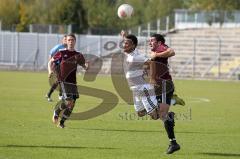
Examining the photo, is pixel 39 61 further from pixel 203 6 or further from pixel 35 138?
pixel 35 138

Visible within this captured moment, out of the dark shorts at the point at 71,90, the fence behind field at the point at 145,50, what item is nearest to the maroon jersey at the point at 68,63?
the dark shorts at the point at 71,90

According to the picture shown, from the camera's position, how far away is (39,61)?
57094mm

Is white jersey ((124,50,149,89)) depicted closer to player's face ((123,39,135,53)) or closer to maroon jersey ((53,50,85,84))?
player's face ((123,39,135,53))

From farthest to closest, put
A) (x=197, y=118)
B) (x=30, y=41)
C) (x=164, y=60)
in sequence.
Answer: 1. (x=30, y=41)
2. (x=197, y=118)
3. (x=164, y=60)

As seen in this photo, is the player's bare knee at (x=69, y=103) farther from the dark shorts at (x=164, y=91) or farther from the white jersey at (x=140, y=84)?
the dark shorts at (x=164, y=91)

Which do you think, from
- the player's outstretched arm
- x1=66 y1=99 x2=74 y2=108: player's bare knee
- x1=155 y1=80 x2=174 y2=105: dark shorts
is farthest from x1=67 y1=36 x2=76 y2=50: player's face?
the player's outstretched arm

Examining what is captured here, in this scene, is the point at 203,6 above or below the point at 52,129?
above

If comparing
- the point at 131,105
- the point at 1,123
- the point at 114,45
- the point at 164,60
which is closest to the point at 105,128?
the point at 1,123

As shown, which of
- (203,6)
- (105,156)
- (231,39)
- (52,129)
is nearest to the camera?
(105,156)

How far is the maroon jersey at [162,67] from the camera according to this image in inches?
521

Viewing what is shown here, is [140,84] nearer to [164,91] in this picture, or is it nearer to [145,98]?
[145,98]

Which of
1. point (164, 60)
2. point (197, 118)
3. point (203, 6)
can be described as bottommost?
point (197, 118)

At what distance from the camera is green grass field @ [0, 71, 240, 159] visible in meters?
12.6

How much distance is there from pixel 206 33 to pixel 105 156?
→ 4850 centimetres
